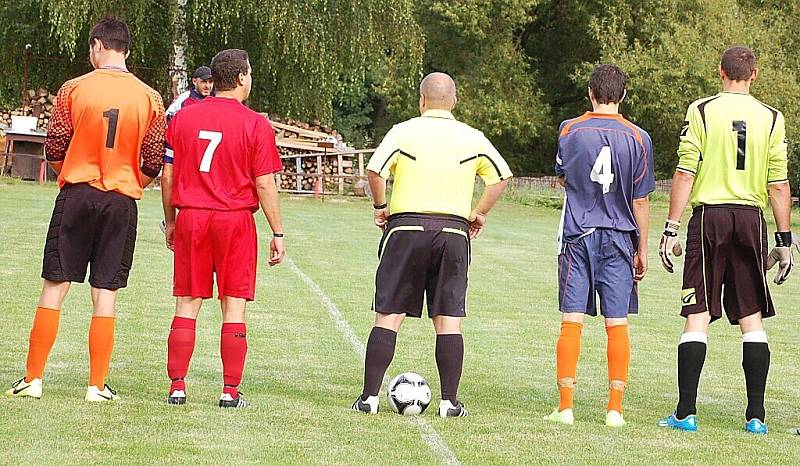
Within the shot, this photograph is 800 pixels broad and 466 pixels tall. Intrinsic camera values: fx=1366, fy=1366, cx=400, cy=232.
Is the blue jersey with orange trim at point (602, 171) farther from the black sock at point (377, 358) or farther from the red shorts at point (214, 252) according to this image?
the red shorts at point (214, 252)

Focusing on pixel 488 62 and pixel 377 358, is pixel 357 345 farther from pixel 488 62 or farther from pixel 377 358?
pixel 488 62

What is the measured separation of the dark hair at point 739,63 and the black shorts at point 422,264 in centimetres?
175

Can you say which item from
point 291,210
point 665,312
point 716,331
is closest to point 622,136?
point 716,331

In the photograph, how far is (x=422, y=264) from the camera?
7.66 metres

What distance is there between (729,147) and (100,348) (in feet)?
12.3

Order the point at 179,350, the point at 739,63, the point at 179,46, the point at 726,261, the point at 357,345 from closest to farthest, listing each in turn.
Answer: the point at 179,350, the point at 739,63, the point at 726,261, the point at 357,345, the point at 179,46

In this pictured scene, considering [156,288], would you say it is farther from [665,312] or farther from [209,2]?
[209,2]

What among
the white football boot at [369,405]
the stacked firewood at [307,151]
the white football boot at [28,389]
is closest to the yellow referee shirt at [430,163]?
the white football boot at [369,405]

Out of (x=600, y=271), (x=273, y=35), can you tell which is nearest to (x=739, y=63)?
(x=600, y=271)

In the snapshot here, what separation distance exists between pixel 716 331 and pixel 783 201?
558 centimetres

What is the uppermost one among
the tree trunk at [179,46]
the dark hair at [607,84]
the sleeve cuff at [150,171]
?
the tree trunk at [179,46]

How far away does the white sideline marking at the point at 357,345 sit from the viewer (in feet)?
21.5

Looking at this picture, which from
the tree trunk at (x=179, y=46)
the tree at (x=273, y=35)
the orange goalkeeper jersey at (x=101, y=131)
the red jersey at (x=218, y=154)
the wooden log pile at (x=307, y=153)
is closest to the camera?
the red jersey at (x=218, y=154)

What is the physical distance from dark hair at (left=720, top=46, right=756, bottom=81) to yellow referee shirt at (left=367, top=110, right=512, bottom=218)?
1511mm
